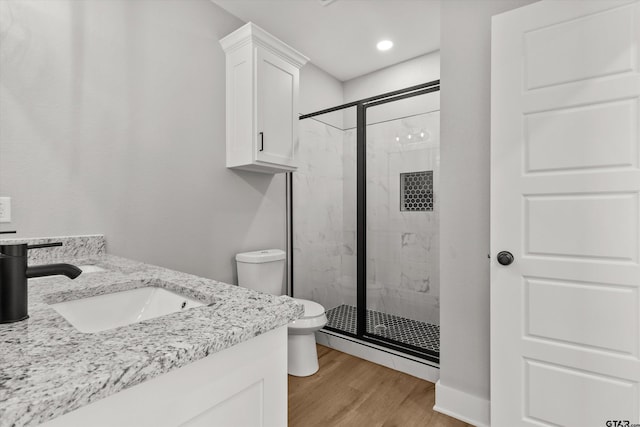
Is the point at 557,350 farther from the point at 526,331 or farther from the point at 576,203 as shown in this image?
the point at 576,203

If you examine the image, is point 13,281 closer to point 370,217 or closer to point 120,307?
point 120,307

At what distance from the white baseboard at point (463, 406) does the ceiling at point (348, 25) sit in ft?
8.10

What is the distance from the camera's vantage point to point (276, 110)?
2.22 metres

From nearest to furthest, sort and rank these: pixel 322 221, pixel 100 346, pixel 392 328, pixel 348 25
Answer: pixel 100 346 → pixel 348 25 → pixel 392 328 → pixel 322 221

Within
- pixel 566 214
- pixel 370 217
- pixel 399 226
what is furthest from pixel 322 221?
pixel 566 214

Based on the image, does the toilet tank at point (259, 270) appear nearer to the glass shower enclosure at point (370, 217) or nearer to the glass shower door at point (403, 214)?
the glass shower enclosure at point (370, 217)

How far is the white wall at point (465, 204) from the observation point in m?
1.63

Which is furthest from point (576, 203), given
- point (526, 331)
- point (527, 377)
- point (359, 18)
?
point (359, 18)

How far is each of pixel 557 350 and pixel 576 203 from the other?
0.63 m

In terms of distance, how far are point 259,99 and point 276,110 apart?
0.16m

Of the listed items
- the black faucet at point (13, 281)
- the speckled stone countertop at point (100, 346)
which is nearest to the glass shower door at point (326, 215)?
the speckled stone countertop at point (100, 346)

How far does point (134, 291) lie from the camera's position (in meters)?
1.01

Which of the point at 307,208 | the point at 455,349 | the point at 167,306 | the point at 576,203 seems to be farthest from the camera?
the point at 307,208

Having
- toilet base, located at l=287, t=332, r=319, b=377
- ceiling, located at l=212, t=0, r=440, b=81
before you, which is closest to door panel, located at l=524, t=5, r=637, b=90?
ceiling, located at l=212, t=0, r=440, b=81
